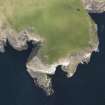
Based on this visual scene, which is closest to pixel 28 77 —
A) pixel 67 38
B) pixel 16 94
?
pixel 16 94

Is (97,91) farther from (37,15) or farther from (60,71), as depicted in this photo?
(37,15)

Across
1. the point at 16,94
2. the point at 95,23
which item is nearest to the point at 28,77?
the point at 16,94

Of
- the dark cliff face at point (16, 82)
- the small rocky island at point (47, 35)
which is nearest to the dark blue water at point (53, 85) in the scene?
the dark cliff face at point (16, 82)

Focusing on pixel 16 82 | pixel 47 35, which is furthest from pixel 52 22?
pixel 16 82

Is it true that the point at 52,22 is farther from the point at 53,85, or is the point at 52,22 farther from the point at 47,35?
the point at 53,85

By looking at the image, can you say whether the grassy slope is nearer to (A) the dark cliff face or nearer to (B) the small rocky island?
(B) the small rocky island

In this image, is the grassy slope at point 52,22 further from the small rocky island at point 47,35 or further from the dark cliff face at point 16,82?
the dark cliff face at point 16,82

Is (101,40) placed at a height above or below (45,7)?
below
